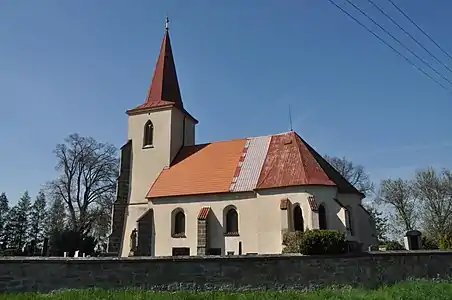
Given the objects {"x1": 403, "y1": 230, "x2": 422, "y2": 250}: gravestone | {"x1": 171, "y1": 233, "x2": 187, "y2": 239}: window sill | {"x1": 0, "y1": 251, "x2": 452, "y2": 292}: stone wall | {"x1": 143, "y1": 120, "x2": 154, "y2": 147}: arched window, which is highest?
{"x1": 143, "y1": 120, "x2": 154, "y2": 147}: arched window

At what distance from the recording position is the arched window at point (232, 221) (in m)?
25.2

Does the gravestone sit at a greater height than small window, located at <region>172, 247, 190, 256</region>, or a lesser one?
greater

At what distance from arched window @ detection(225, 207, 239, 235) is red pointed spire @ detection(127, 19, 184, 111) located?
10015 mm

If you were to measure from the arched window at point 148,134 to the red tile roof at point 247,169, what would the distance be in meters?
2.57

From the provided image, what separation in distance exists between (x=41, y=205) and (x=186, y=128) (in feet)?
106

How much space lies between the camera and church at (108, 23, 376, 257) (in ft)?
76.7

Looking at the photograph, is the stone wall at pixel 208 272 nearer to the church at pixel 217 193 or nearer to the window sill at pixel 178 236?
the church at pixel 217 193

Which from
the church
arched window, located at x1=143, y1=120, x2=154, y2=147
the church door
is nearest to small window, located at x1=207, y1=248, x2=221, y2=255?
the church

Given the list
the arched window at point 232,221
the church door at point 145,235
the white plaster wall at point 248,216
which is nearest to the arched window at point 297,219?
the white plaster wall at point 248,216

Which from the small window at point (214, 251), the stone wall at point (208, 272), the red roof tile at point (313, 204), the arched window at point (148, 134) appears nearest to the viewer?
the stone wall at point (208, 272)

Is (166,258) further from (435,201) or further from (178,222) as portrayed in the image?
(435,201)

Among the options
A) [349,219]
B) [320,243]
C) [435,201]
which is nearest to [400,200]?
[435,201]

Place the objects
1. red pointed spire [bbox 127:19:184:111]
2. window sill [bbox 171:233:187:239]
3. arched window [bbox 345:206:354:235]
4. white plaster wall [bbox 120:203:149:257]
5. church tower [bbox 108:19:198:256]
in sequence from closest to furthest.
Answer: arched window [bbox 345:206:354:235] → window sill [bbox 171:233:187:239] → white plaster wall [bbox 120:203:149:257] → church tower [bbox 108:19:198:256] → red pointed spire [bbox 127:19:184:111]

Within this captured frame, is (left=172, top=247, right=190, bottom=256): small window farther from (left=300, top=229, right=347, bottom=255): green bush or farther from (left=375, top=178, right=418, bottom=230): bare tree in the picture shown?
(left=375, top=178, right=418, bottom=230): bare tree
